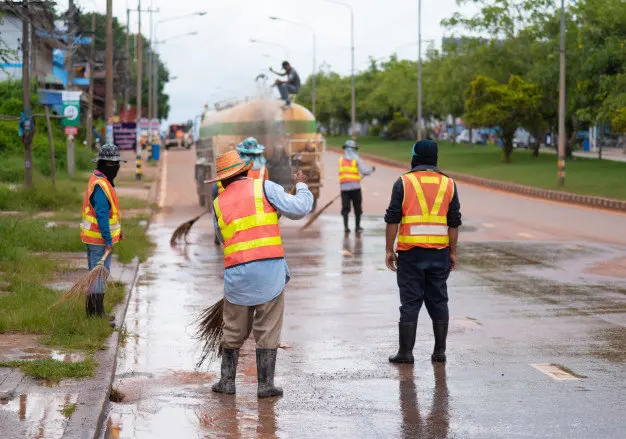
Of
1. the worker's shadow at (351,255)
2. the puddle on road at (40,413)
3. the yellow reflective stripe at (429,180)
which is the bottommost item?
the worker's shadow at (351,255)

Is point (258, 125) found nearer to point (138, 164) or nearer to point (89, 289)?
Answer: point (138, 164)

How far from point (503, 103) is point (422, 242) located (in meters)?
42.3

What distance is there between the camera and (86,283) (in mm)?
10359

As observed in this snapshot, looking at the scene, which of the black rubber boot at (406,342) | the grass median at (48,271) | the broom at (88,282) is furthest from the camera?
the broom at (88,282)

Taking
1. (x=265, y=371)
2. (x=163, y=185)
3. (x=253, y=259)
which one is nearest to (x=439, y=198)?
(x=253, y=259)

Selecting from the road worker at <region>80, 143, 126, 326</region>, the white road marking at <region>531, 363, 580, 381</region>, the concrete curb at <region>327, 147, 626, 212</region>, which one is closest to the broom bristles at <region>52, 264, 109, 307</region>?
the road worker at <region>80, 143, 126, 326</region>

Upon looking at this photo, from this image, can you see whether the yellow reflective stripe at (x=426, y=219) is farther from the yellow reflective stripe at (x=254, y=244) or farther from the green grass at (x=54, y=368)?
the green grass at (x=54, y=368)

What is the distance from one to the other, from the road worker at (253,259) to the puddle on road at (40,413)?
1185 millimetres

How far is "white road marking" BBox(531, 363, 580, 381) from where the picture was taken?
872 cm

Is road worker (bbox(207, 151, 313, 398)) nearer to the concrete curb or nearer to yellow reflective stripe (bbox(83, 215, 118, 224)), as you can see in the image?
yellow reflective stripe (bbox(83, 215, 118, 224))

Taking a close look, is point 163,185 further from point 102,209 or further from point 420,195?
point 420,195

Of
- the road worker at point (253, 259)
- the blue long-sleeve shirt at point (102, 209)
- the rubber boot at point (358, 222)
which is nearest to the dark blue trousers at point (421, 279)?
the road worker at point (253, 259)

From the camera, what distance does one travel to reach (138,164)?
4297cm

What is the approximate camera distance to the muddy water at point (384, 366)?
292 inches
